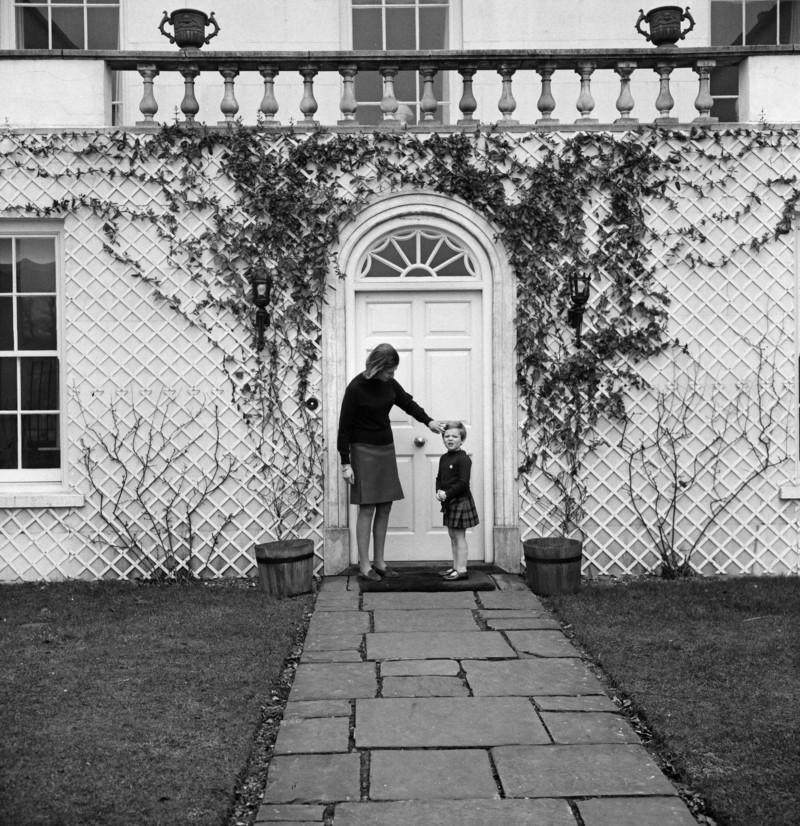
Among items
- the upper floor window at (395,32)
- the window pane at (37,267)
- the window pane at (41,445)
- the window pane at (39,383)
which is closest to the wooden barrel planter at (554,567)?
the window pane at (41,445)

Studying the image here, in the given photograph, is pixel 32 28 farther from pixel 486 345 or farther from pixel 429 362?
pixel 486 345

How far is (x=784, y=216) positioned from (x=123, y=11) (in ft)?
19.9

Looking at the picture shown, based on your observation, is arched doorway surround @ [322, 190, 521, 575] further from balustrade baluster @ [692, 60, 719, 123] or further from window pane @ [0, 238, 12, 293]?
window pane @ [0, 238, 12, 293]

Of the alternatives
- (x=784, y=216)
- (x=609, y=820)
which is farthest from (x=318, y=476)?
(x=609, y=820)

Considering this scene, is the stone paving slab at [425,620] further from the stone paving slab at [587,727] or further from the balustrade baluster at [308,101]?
the balustrade baluster at [308,101]

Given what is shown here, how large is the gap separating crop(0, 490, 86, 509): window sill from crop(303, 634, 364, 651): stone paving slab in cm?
261

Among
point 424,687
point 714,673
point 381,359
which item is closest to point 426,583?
point 381,359

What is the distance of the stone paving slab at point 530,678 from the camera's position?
4965 millimetres

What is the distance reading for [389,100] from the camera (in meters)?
7.71

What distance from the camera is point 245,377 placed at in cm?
774

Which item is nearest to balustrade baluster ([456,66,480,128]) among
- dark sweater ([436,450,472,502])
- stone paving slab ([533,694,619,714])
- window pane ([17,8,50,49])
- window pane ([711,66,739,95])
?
dark sweater ([436,450,472,502])

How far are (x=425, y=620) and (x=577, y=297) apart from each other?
267cm

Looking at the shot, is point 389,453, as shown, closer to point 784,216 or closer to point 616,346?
point 616,346

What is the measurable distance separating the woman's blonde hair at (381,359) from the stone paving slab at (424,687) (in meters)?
2.66
